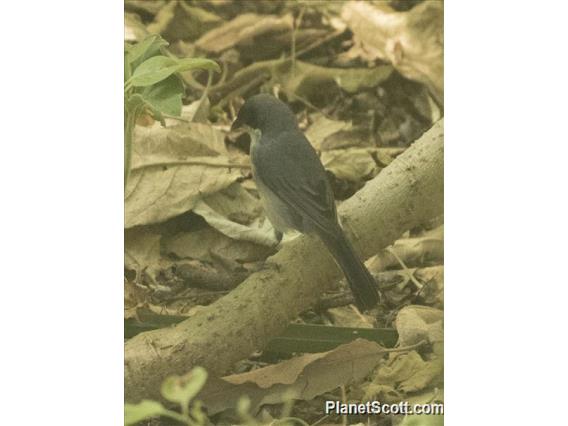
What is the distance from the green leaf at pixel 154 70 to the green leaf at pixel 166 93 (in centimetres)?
1

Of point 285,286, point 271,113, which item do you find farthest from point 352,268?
point 271,113

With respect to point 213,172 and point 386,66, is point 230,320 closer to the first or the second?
point 213,172

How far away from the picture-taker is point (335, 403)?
1612 mm

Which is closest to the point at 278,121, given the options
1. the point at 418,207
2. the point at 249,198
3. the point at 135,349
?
the point at 249,198

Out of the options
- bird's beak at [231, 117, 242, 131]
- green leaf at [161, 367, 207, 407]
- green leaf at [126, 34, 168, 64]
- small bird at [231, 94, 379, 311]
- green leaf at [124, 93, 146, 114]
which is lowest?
green leaf at [161, 367, 207, 407]

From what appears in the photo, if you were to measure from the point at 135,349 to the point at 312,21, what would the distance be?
48cm

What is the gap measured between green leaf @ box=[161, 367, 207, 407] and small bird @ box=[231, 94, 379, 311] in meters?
0.22

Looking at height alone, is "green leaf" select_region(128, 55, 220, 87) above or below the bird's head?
above

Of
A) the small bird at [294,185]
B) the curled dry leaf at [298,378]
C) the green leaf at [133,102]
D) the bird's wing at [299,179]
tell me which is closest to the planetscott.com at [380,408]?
the curled dry leaf at [298,378]

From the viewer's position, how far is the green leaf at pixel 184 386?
1.59 metres

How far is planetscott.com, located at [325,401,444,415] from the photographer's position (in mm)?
1612

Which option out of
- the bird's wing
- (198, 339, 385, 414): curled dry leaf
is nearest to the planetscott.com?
(198, 339, 385, 414): curled dry leaf

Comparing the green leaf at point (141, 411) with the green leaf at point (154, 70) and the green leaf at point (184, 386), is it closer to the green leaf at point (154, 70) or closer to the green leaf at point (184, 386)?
the green leaf at point (184, 386)

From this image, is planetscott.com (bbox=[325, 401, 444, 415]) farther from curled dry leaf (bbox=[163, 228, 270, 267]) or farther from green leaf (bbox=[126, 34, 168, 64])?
green leaf (bbox=[126, 34, 168, 64])
